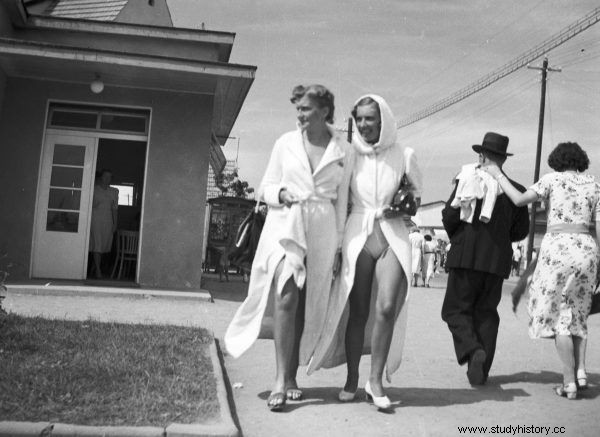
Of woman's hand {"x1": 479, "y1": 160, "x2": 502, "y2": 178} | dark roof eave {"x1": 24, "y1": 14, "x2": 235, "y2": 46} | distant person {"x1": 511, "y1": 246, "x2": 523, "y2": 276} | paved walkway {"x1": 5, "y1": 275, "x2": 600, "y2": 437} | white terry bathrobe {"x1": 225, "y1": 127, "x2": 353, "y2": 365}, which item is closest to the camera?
paved walkway {"x1": 5, "y1": 275, "x2": 600, "y2": 437}

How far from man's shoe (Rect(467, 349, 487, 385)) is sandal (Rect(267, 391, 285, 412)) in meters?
1.82

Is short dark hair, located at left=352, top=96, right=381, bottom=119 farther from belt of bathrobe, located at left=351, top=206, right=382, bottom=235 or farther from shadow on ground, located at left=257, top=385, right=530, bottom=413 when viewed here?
shadow on ground, located at left=257, top=385, right=530, bottom=413

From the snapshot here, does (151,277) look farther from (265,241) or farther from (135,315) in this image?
(265,241)

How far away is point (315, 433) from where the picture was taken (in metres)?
4.11

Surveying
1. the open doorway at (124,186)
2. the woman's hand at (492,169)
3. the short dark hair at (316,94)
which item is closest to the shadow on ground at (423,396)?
the woman's hand at (492,169)

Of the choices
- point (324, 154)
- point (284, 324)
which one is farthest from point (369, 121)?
point (284, 324)

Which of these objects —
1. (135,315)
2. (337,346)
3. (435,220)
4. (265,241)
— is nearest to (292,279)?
(265,241)

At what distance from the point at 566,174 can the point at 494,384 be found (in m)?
1.83

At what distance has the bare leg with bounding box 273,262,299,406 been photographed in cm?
466

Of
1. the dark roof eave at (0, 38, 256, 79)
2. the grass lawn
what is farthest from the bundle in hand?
the dark roof eave at (0, 38, 256, 79)

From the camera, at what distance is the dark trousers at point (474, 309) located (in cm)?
579

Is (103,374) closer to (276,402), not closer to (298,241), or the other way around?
(276,402)

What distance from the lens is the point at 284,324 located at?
466 centimetres

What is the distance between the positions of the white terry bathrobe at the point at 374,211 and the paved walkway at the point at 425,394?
0.42 meters
